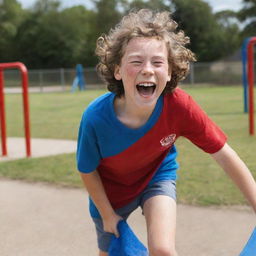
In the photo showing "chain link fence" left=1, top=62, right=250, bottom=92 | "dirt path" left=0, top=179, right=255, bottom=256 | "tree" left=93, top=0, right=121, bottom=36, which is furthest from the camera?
"tree" left=93, top=0, right=121, bottom=36

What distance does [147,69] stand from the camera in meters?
2.45

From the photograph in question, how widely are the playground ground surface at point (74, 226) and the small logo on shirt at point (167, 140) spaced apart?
97 cm

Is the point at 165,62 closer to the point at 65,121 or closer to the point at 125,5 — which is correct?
the point at 65,121

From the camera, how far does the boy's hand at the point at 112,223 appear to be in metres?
2.67

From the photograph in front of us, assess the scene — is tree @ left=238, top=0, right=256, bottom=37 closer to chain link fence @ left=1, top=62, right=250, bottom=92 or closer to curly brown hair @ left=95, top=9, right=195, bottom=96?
chain link fence @ left=1, top=62, right=250, bottom=92

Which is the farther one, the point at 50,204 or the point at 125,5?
the point at 125,5

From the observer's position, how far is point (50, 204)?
457 centimetres

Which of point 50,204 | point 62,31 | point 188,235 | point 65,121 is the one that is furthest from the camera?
point 62,31

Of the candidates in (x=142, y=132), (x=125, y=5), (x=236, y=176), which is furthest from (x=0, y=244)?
(x=125, y=5)

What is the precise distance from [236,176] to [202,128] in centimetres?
31

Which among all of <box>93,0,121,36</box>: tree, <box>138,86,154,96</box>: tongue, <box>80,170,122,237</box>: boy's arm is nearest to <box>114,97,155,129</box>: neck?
<box>138,86,154,96</box>: tongue

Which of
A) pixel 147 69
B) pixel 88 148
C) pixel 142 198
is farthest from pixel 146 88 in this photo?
pixel 142 198

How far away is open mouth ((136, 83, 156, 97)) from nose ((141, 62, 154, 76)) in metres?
0.06

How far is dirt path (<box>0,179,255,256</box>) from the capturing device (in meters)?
3.45
